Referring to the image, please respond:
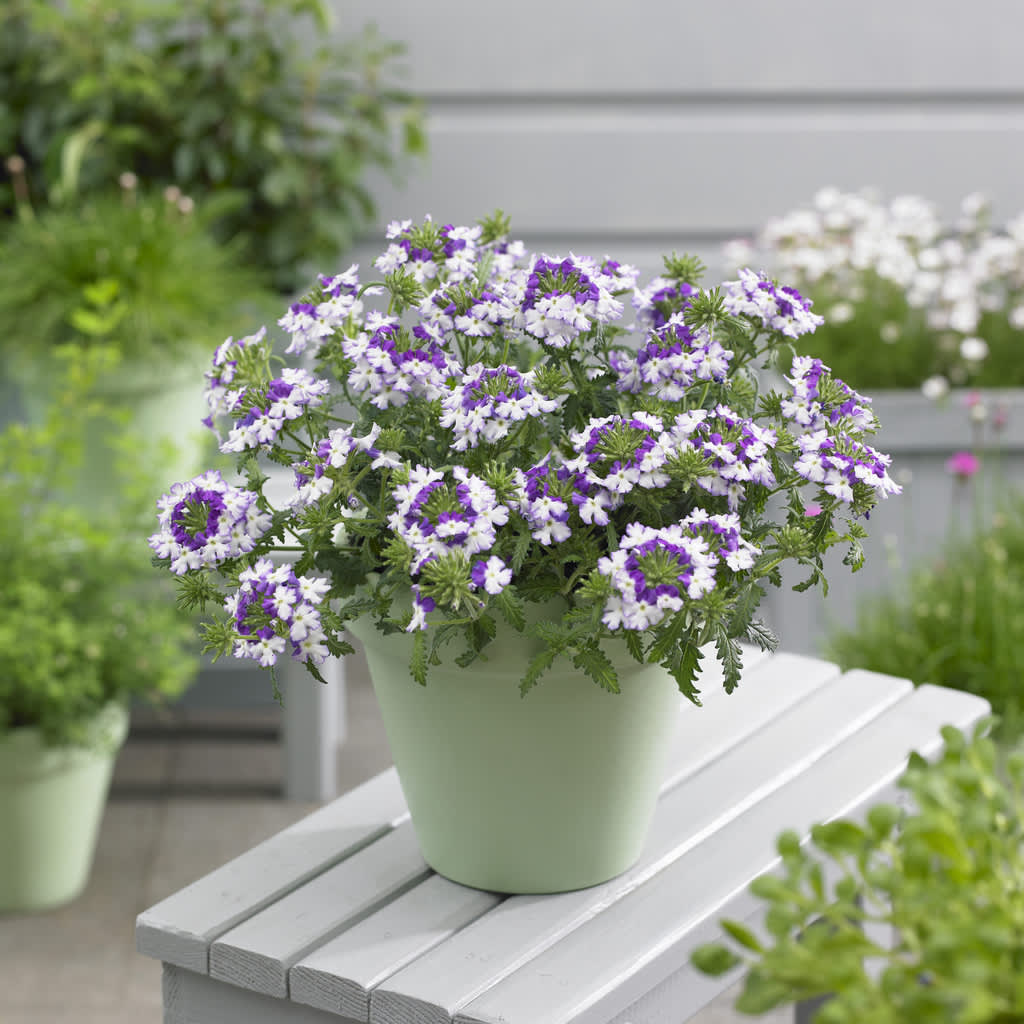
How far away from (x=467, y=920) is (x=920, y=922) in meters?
0.53

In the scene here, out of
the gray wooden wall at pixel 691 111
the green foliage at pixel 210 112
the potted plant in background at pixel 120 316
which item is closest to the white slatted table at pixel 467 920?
the potted plant in background at pixel 120 316

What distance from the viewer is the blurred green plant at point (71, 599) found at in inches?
81.7

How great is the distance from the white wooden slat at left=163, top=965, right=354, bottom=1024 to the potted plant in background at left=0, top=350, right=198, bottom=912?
1.01 meters

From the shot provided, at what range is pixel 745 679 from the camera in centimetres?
158

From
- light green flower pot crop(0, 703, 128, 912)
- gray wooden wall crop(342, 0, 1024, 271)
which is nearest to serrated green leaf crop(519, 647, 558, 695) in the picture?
light green flower pot crop(0, 703, 128, 912)

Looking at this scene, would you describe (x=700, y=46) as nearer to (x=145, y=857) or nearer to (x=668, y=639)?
(x=145, y=857)

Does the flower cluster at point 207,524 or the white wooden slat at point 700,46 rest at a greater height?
the white wooden slat at point 700,46

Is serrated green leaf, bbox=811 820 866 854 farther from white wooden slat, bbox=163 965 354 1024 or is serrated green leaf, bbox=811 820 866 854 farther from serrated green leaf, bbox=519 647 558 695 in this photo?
white wooden slat, bbox=163 965 354 1024

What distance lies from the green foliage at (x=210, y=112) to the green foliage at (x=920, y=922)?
2.35 meters

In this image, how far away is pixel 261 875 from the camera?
47.0 inches

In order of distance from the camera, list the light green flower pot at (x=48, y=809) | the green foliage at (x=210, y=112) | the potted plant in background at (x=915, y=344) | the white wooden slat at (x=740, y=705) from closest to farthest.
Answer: the white wooden slat at (x=740, y=705) < the light green flower pot at (x=48, y=809) < the potted plant in background at (x=915, y=344) < the green foliage at (x=210, y=112)

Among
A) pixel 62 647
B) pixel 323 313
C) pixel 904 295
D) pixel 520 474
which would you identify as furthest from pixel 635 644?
pixel 904 295

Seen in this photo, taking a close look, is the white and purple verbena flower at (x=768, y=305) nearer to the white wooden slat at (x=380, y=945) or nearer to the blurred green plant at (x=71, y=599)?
the white wooden slat at (x=380, y=945)

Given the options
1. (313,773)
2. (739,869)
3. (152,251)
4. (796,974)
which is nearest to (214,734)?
(313,773)
